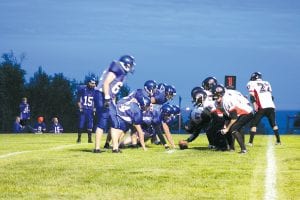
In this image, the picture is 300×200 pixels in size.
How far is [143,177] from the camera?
36.8 ft

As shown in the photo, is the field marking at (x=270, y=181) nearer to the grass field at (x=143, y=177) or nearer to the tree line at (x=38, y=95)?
the grass field at (x=143, y=177)

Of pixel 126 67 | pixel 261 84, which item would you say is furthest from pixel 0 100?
pixel 126 67

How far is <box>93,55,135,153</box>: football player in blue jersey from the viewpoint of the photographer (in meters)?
16.7

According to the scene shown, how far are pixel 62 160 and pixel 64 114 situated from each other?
67.6 m

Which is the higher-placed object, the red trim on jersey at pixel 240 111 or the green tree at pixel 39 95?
the green tree at pixel 39 95

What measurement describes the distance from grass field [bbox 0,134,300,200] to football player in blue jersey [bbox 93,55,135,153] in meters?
1.37

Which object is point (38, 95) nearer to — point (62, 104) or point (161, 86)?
point (62, 104)

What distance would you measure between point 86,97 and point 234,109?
9.31 m

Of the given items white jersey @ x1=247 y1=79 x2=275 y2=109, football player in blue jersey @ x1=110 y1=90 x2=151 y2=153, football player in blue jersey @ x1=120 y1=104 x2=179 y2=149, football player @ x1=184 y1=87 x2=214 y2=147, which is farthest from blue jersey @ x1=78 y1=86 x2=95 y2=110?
football player in blue jersey @ x1=110 y1=90 x2=151 y2=153

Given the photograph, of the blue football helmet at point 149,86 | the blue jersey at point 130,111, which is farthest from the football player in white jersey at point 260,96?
the blue jersey at point 130,111

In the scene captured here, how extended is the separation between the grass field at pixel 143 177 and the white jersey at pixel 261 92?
6885 mm

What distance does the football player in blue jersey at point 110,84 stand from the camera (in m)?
16.7

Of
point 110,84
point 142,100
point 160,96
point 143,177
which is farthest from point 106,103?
point 143,177

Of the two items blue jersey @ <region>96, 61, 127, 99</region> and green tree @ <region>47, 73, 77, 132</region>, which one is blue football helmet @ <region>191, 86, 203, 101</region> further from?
green tree @ <region>47, 73, 77, 132</region>
